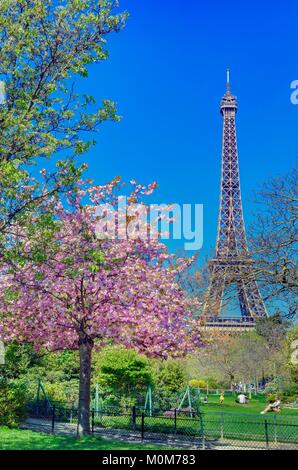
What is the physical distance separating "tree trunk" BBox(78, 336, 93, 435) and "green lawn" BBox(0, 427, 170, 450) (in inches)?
20.2

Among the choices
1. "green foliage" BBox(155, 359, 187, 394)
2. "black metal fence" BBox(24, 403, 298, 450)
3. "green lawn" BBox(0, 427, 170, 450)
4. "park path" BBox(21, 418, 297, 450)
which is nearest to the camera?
"green lawn" BBox(0, 427, 170, 450)

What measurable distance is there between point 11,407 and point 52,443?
4114mm

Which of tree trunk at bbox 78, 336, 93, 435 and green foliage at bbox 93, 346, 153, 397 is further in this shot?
green foliage at bbox 93, 346, 153, 397

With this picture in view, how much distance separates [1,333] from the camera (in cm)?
1733

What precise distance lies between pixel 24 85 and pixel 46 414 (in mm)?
15254

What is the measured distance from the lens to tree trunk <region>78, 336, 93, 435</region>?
51.9ft

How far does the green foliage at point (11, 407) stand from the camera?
17500 mm

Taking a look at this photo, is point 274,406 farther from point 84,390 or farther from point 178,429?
point 84,390

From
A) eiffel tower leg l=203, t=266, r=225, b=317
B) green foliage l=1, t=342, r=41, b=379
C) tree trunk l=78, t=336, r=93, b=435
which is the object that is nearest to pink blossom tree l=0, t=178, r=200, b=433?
tree trunk l=78, t=336, r=93, b=435

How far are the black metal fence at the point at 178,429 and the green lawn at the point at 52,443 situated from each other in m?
1.30

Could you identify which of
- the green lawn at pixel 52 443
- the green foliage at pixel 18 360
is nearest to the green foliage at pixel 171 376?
the green foliage at pixel 18 360

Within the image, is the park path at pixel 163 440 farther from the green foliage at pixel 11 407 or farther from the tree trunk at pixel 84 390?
the tree trunk at pixel 84 390

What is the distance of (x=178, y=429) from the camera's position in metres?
18.4

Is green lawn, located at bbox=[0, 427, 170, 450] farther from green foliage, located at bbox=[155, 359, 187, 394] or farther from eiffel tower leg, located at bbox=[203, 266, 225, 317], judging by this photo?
green foliage, located at bbox=[155, 359, 187, 394]
